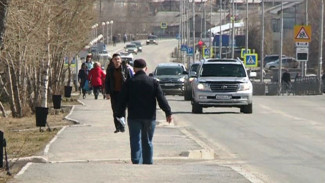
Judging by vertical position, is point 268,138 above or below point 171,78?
above

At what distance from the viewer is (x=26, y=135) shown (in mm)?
24219

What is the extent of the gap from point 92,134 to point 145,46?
13100cm

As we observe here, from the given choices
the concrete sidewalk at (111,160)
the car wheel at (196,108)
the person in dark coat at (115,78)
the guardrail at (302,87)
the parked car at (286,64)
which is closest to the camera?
the concrete sidewalk at (111,160)

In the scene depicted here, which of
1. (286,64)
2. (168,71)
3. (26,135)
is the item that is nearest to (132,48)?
(286,64)

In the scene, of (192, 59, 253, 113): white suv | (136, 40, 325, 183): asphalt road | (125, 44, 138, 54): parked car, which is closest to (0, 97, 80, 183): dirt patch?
(136, 40, 325, 183): asphalt road

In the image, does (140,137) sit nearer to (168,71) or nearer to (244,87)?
(244,87)

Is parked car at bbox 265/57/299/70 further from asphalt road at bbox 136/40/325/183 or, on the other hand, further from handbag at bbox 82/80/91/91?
asphalt road at bbox 136/40/325/183

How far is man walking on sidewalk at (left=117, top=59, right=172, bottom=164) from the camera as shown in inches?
602

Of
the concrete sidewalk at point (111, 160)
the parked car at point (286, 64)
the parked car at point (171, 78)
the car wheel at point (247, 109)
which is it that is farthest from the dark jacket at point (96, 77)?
the parked car at point (286, 64)

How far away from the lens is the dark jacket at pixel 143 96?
15289 mm

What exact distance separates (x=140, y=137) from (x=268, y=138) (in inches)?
322

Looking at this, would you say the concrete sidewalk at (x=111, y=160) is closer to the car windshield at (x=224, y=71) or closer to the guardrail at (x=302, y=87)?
the car windshield at (x=224, y=71)

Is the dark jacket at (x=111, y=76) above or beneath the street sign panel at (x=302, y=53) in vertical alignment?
above

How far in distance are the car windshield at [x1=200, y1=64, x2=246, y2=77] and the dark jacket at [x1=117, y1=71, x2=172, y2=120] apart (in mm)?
18144
